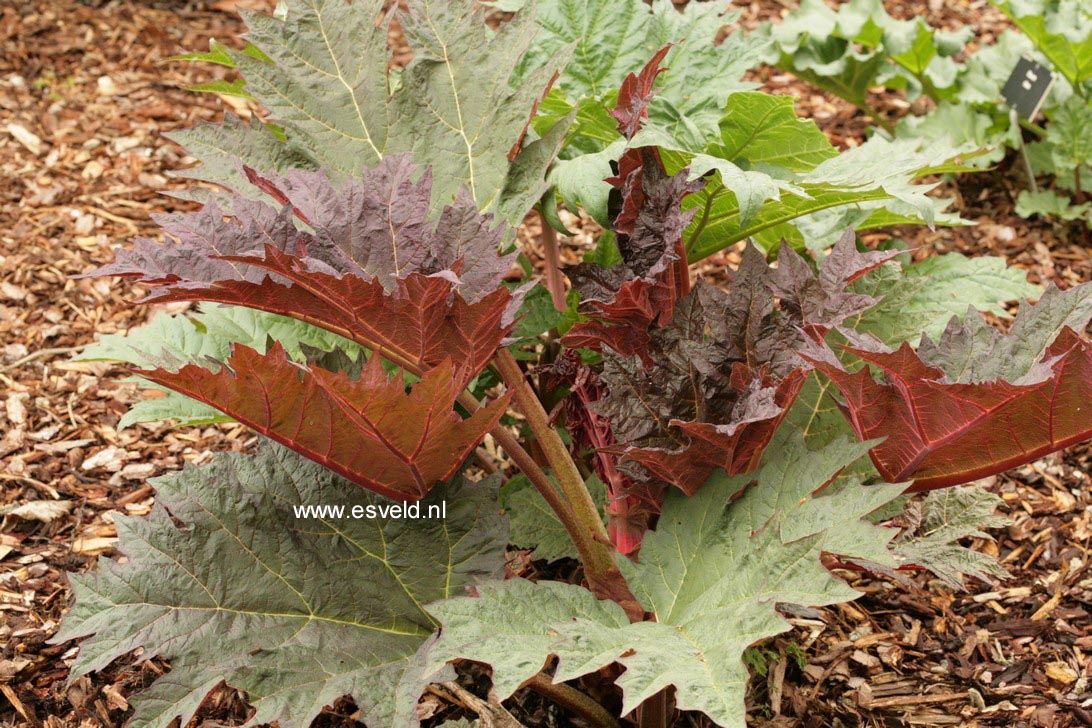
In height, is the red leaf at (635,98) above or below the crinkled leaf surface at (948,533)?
above

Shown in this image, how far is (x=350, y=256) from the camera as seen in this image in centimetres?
148

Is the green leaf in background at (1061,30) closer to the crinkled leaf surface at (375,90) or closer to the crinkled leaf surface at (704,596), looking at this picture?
the crinkled leaf surface at (375,90)

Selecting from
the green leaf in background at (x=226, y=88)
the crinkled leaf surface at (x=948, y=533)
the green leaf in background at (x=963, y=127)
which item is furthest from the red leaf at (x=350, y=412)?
the green leaf in background at (x=963, y=127)

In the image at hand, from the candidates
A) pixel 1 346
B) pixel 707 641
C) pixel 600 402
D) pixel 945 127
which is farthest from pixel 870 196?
pixel 1 346

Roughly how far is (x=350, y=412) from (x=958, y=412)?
0.84 metres

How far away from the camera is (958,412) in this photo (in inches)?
56.2

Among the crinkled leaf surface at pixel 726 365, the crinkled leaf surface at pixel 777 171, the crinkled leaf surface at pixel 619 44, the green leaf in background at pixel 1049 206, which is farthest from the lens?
the green leaf in background at pixel 1049 206

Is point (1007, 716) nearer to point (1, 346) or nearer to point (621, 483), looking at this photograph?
point (621, 483)

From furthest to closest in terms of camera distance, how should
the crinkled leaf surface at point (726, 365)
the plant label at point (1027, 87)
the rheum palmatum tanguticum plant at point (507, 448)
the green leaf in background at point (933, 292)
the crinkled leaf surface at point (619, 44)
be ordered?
1. the plant label at point (1027, 87)
2. the crinkled leaf surface at point (619, 44)
3. the green leaf in background at point (933, 292)
4. the crinkled leaf surface at point (726, 365)
5. the rheum palmatum tanguticum plant at point (507, 448)

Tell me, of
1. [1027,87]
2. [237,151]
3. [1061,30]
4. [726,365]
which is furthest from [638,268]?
[1061,30]

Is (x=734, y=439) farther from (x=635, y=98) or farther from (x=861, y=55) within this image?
(x=861, y=55)

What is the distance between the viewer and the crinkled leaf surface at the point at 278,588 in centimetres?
139

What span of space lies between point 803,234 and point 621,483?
855 millimetres

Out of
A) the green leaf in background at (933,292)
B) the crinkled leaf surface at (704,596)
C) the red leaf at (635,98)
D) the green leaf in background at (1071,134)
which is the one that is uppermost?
the red leaf at (635,98)
